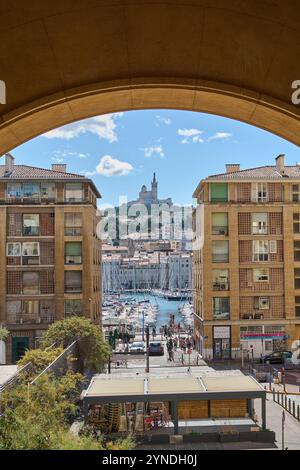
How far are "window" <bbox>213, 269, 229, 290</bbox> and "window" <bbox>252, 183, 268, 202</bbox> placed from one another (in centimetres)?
537

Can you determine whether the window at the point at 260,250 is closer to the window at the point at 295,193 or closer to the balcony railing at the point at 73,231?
the window at the point at 295,193

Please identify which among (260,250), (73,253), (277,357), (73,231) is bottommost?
(277,357)

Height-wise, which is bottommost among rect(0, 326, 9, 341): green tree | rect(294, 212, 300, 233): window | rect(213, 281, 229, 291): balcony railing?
rect(0, 326, 9, 341): green tree

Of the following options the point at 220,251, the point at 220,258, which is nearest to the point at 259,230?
the point at 220,251

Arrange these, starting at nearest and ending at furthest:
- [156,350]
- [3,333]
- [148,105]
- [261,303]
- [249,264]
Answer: [148,105] < [3,333] < [261,303] < [249,264] < [156,350]

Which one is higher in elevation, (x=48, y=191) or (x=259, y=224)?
(x=48, y=191)

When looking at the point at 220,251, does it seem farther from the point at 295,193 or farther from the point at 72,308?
the point at 72,308

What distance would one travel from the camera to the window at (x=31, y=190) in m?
29.9

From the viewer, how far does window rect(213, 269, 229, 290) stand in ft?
101

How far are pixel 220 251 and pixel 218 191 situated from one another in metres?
4.05

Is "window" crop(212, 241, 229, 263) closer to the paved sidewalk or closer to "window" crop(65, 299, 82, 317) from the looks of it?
"window" crop(65, 299, 82, 317)

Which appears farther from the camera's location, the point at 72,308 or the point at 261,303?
the point at 261,303

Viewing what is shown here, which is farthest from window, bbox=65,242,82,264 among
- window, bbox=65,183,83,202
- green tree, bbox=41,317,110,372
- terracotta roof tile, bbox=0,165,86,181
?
green tree, bbox=41,317,110,372

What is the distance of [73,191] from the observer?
3011 centimetres
